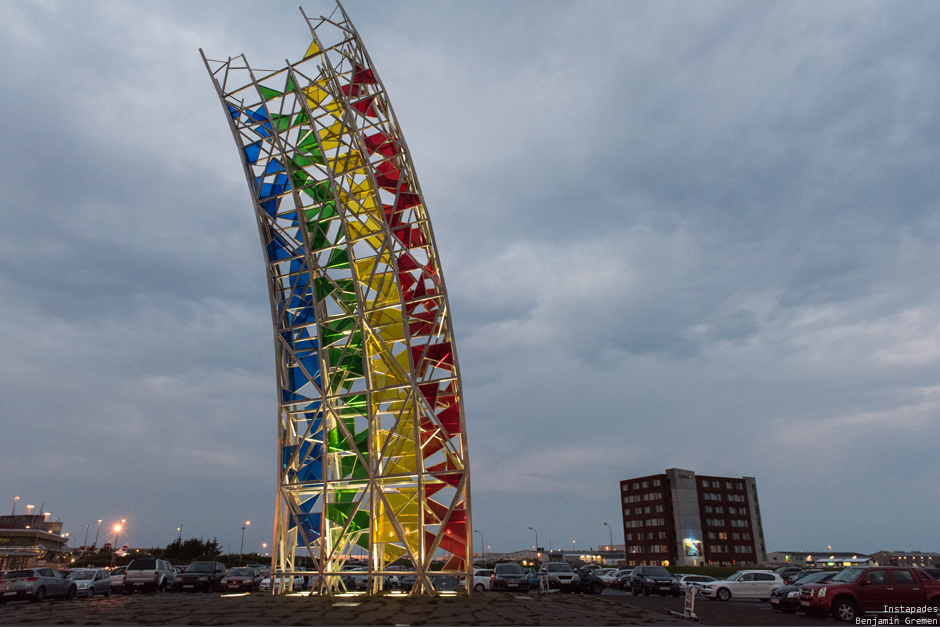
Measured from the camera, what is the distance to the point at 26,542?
70.8 m

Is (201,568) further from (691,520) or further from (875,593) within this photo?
(691,520)

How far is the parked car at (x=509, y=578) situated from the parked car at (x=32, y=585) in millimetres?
17394

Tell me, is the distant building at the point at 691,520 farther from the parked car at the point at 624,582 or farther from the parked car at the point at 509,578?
the parked car at the point at 509,578

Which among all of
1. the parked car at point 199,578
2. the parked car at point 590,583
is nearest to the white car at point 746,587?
the parked car at point 590,583

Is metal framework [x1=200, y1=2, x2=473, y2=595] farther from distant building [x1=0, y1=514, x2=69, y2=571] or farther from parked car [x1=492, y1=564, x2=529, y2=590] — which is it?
distant building [x1=0, y1=514, x2=69, y2=571]

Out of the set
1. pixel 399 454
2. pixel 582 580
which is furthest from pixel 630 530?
pixel 399 454

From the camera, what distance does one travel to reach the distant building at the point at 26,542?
195 ft

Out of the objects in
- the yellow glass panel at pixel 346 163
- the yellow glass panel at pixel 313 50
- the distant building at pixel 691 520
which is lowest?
the distant building at pixel 691 520

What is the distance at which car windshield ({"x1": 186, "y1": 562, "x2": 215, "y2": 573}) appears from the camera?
88.3 ft

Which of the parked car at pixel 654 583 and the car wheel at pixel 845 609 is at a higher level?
the car wheel at pixel 845 609

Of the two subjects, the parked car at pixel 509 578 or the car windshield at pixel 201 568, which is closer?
the car windshield at pixel 201 568

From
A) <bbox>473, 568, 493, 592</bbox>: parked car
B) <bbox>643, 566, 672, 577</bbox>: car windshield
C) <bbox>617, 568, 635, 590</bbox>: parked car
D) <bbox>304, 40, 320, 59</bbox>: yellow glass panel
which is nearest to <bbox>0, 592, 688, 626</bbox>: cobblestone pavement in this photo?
<bbox>643, 566, 672, 577</bbox>: car windshield

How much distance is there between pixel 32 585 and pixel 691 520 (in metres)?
92.3

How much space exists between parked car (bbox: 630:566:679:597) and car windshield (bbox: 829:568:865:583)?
1142cm
